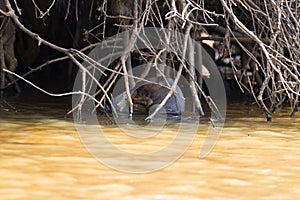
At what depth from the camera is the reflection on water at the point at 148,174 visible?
1.89 m

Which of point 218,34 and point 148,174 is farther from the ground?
point 218,34

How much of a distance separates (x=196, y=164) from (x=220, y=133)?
2.63 feet

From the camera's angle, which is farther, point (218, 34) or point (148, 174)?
point (218, 34)

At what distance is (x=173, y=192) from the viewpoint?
1.90 metres

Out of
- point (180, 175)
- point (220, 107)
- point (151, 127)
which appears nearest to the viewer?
point (180, 175)

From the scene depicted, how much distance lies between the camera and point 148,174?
2121mm

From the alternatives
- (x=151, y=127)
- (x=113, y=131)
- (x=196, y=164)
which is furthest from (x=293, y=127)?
(x=196, y=164)

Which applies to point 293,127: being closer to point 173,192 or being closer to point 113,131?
point 113,131

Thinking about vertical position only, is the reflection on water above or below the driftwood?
below

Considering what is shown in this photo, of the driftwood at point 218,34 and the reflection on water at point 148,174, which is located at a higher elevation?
the driftwood at point 218,34

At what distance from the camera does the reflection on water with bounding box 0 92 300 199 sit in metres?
1.89

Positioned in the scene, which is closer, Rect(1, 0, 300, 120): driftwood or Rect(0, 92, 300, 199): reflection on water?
Rect(0, 92, 300, 199): reflection on water

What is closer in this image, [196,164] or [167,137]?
[196,164]

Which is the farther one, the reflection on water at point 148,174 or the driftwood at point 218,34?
the driftwood at point 218,34
